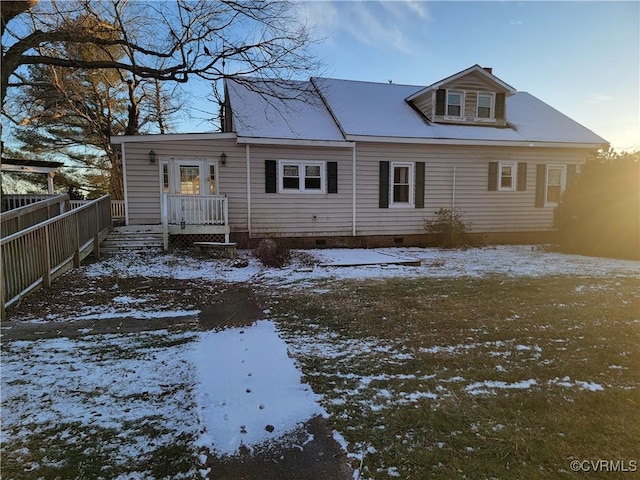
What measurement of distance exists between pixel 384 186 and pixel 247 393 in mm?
10674

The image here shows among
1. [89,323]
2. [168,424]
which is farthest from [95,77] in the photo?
[168,424]

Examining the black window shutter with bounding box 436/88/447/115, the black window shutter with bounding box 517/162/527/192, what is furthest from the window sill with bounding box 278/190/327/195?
the black window shutter with bounding box 517/162/527/192

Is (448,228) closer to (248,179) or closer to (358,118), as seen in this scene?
(358,118)

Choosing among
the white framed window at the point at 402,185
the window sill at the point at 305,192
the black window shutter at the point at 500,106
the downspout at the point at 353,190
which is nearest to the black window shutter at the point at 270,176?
the window sill at the point at 305,192

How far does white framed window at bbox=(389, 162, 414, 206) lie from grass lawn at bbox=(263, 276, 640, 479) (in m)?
7.16

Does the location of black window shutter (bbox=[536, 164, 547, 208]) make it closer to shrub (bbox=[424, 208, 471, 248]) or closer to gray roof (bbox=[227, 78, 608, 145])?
gray roof (bbox=[227, 78, 608, 145])

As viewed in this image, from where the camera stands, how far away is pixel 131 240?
10594mm

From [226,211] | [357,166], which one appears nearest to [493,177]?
[357,166]

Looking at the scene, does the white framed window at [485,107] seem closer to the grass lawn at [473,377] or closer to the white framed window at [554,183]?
the white framed window at [554,183]

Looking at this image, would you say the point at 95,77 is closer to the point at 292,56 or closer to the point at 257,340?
the point at 292,56

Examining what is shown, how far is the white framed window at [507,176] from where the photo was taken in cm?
1402

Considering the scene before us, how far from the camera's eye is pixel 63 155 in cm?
2272

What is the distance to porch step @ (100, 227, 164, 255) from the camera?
1029cm

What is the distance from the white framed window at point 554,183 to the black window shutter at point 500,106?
2.65 metres
